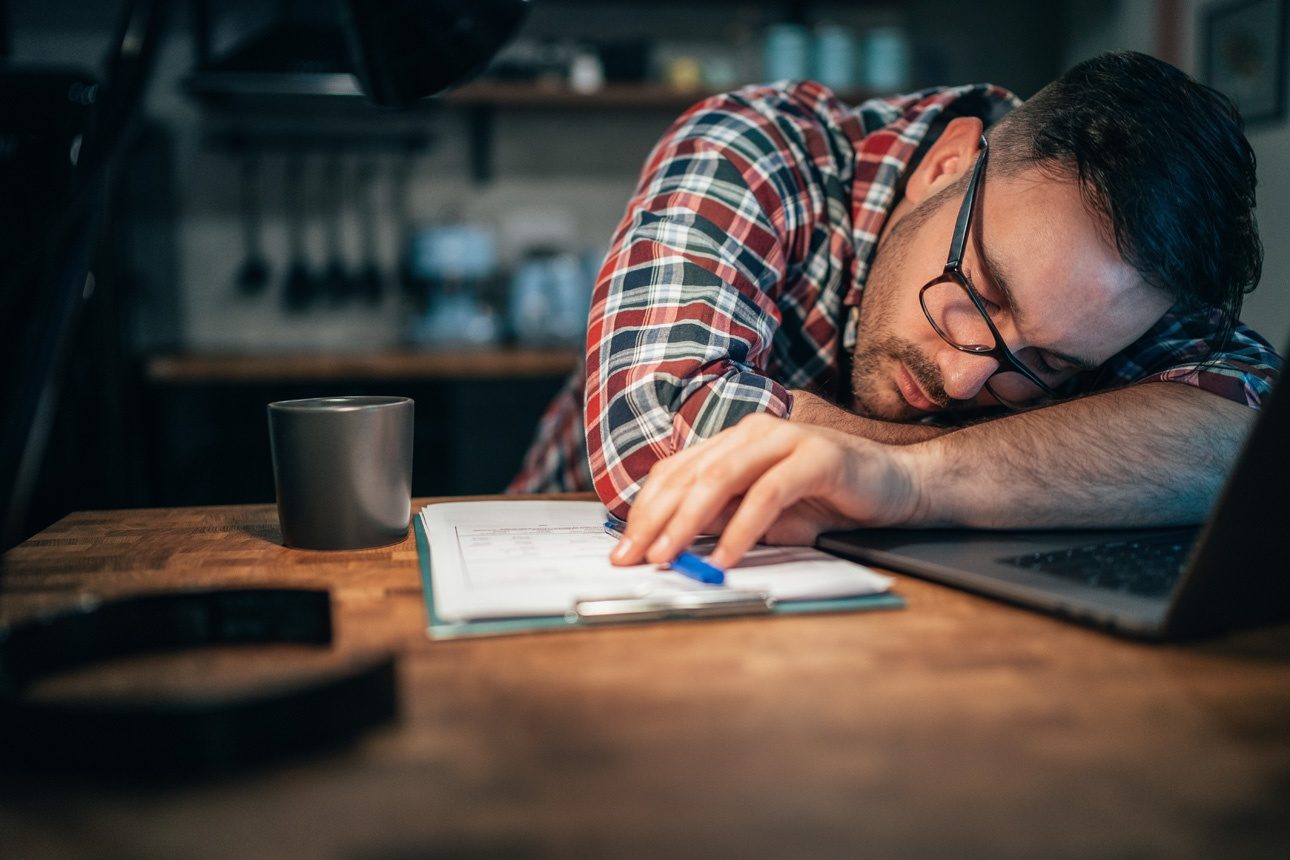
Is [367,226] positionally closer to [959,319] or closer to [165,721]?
[959,319]

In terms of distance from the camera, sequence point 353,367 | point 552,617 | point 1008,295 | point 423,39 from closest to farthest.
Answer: point 552,617, point 423,39, point 1008,295, point 353,367

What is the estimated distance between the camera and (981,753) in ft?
1.34

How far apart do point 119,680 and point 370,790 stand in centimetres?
18

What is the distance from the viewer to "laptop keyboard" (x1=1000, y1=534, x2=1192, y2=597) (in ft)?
2.06

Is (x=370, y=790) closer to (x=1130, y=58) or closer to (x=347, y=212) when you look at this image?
(x=1130, y=58)

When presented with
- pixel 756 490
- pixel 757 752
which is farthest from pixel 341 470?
pixel 757 752

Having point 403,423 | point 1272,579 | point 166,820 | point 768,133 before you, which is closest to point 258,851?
point 166,820

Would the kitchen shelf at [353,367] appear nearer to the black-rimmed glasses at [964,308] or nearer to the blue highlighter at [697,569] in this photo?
the black-rimmed glasses at [964,308]

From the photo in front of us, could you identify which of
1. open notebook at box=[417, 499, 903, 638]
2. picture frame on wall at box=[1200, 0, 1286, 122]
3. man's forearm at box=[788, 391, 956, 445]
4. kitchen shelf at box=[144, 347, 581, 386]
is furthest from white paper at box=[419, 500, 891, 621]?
picture frame on wall at box=[1200, 0, 1286, 122]

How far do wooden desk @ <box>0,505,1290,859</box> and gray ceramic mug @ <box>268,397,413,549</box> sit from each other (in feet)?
0.44

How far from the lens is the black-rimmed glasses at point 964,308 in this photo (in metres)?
0.95

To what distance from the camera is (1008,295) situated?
926mm

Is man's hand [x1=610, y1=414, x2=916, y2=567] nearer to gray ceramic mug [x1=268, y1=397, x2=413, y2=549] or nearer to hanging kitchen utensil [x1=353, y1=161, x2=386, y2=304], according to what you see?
gray ceramic mug [x1=268, y1=397, x2=413, y2=549]

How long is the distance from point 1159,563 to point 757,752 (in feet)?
1.44
